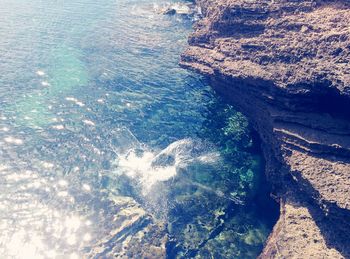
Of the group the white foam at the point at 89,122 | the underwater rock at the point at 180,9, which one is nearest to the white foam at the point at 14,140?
the white foam at the point at 89,122

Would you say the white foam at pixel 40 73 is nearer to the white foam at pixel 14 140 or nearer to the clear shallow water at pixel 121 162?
the clear shallow water at pixel 121 162

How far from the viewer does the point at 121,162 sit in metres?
22.1

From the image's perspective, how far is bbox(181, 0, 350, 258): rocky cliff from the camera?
46.9 feet

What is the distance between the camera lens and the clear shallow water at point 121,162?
18.0 meters

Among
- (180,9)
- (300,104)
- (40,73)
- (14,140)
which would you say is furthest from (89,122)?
(180,9)

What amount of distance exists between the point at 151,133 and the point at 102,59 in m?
13.1

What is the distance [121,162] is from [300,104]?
1226 centimetres

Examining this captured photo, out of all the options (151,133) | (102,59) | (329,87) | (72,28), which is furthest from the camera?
(72,28)

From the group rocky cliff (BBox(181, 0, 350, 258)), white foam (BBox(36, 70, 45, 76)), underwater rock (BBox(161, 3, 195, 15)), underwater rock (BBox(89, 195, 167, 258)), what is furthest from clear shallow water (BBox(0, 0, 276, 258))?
underwater rock (BBox(161, 3, 195, 15))

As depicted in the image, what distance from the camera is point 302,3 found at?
61.8ft

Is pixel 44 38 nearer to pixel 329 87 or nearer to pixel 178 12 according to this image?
pixel 178 12

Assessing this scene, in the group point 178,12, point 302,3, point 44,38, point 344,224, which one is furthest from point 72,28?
point 344,224

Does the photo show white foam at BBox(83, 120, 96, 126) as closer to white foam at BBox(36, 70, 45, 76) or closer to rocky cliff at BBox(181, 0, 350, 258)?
white foam at BBox(36, 70, 45, 76)

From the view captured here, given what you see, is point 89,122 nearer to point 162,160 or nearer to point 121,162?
point 121,162
